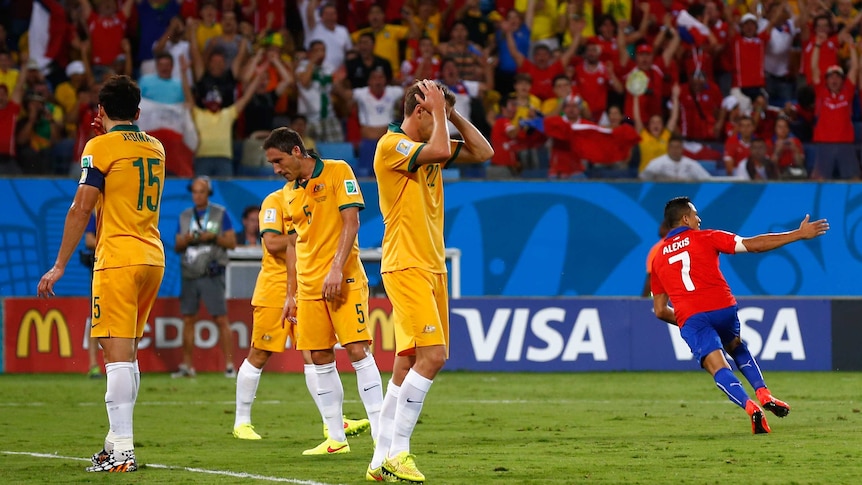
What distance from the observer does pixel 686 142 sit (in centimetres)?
2112

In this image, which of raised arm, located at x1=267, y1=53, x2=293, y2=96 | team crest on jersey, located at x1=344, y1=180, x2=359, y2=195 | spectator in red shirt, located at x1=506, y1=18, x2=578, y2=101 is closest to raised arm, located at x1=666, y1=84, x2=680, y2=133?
spectator in red shirt, located at x1=506, y1=18, x2=578, y2=101

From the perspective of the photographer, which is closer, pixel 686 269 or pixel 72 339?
pixel 686 269

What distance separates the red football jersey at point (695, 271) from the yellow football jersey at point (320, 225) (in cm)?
311

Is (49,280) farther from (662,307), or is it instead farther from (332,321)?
(662,307)

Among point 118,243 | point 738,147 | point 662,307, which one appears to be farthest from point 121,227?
point 738,147

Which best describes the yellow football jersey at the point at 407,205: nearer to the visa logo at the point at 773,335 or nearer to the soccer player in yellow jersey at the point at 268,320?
the soccer player in yellow jersey at the point at 268,320

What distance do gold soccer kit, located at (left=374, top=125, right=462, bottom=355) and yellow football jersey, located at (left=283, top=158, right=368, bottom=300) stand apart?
3.67 feet

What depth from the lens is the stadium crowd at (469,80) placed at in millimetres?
19781

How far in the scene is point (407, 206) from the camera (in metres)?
7.75

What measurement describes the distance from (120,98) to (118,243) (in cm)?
91

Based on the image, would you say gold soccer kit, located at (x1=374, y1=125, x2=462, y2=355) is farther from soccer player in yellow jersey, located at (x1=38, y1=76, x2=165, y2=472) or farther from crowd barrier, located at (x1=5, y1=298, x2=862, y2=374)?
crowd barrier, located at (x1=5, y1=298, x2=862, y2=374)

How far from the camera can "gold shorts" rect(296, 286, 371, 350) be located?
349 inches

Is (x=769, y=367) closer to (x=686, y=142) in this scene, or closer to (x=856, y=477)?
(x=686, y=142)

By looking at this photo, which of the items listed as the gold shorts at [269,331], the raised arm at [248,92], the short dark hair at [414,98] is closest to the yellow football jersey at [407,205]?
the short dark hair at [414,98]
